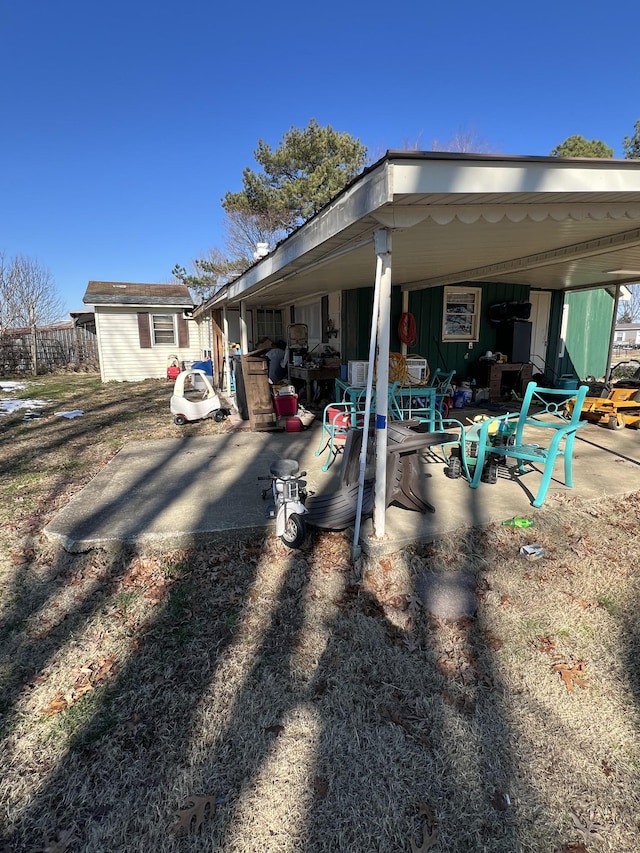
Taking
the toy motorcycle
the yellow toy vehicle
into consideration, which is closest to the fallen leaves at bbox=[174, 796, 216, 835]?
the toy motorcycle

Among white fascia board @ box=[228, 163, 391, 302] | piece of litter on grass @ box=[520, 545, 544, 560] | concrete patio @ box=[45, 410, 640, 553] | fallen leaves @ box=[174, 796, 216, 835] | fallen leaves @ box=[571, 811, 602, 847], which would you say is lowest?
fallen leaves @ box=[571, 811, 602, 847]

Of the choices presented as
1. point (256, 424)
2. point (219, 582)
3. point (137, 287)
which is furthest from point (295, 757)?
point (137, 287)

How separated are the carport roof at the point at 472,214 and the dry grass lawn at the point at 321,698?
7.05 ft

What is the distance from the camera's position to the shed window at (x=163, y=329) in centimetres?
1490

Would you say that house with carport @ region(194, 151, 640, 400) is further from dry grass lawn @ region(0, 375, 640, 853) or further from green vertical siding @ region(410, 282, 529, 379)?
dry grass lawn @ region(0, 375, 640, 853)

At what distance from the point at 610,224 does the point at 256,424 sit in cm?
460

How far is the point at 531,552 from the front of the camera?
3045 mm

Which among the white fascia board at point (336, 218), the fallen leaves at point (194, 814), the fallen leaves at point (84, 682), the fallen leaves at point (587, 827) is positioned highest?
the white fascia board at point (336, 218)

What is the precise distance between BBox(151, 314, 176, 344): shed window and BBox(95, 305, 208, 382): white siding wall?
14cm

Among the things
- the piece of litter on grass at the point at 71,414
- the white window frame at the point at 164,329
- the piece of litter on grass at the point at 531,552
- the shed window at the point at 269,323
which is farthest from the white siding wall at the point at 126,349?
the piece of litter on grass at the point at 531,552

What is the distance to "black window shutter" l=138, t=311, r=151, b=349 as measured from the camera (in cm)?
1465

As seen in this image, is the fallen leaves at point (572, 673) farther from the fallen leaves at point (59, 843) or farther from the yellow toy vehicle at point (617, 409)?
the yellow toy vehicle at point (617, 409)

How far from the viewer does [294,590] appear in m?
2.78

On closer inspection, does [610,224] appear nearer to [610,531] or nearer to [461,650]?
[610,531]
